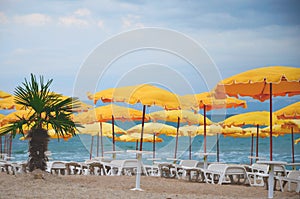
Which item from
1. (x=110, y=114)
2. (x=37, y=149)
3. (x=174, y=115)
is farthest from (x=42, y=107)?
(x=174, y=115)

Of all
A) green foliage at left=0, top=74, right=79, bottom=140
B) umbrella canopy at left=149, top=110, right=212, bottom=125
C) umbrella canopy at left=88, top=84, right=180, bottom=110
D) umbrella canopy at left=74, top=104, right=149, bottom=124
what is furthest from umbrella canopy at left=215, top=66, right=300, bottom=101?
green foliage at left=0, top=74, right=79, bottom=140

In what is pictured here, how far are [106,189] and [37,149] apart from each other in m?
1.93

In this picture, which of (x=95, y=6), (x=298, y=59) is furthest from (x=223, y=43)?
(x=95, y=6)

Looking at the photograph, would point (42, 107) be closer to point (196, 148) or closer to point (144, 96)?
point (144, 96)

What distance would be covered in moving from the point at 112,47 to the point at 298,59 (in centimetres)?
2710

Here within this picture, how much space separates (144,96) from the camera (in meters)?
8.85

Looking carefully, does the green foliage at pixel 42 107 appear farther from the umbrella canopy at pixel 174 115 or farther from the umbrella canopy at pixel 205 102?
the umbrella canopy at pixel 174 115

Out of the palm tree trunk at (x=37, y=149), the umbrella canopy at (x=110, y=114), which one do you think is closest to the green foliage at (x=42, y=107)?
the palm tree trunk at (x=37, y=149)

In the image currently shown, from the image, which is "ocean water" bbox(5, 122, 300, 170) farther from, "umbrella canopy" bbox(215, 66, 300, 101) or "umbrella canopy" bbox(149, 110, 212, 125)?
"umbrella canopy" bbox(215, 66, 300, 101)

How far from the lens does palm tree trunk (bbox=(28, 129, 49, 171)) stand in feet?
24.6

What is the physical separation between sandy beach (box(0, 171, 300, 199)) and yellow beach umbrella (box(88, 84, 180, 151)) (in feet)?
3.90

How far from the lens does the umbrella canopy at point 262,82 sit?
744 cm

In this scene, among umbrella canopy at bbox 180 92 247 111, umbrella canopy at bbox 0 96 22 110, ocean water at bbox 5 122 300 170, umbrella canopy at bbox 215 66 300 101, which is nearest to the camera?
umbrella canopy at bbox 215 66 300 101

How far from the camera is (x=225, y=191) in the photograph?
7000 millimetres
